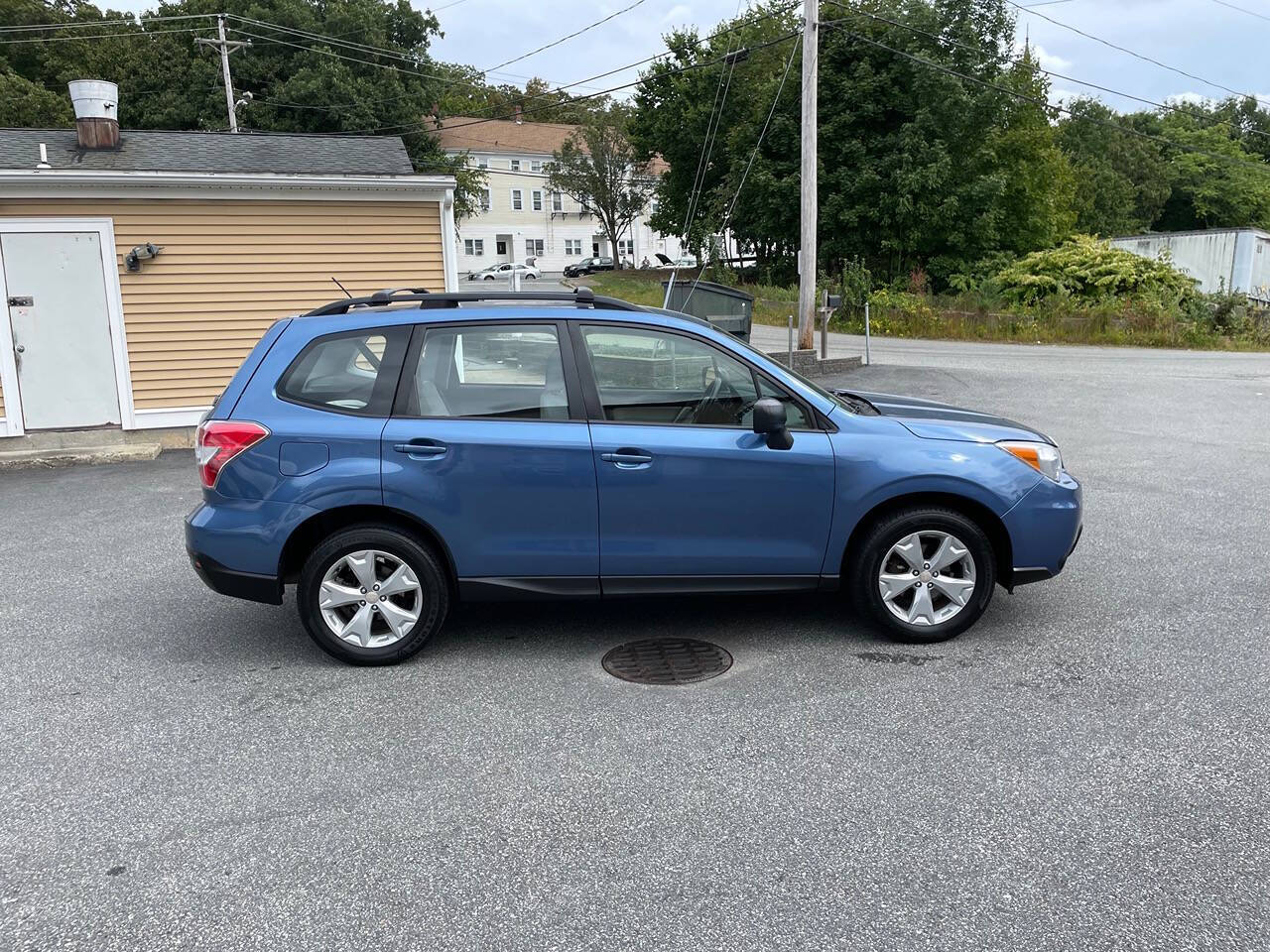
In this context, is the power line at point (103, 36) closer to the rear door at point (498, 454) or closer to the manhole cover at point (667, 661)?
the rear door at point (498, 454)

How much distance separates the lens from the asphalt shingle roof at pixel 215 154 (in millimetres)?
10977

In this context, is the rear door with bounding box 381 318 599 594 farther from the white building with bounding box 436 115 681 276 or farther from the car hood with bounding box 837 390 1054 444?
the white building with bounding box 436 115 681 276

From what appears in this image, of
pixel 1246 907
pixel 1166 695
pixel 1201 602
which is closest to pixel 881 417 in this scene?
pixel 1166 695

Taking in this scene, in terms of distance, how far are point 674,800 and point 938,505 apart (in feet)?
7.22

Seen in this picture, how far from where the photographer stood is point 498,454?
4.56m

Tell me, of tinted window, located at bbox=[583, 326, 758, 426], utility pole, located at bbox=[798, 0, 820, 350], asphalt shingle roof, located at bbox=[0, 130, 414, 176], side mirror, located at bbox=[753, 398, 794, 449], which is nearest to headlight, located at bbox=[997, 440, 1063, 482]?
side mirror, located at bbox=[753, 398, 794, 449]

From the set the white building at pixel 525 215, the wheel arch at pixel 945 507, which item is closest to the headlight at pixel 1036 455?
the wheel arch at pixel 945 507

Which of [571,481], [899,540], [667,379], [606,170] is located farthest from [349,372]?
[606,170]

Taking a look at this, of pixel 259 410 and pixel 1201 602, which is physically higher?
pixel 259 410

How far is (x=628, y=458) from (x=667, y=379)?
0.48m

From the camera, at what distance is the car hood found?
190 inches

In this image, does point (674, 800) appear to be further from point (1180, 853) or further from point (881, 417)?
point (881, 417)

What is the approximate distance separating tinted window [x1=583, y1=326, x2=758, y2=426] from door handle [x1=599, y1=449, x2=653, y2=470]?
190 millimetres

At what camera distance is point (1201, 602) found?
5.42 metres
